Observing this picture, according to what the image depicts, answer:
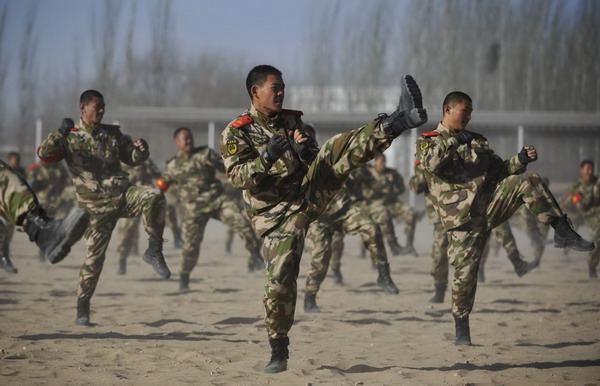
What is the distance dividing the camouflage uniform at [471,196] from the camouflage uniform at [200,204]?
15.1 feet

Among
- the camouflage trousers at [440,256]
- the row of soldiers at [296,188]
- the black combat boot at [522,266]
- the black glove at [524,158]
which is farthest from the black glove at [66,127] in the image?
the black combat boot at [522,266]

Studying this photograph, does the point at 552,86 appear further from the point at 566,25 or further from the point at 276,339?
the point at 276,339

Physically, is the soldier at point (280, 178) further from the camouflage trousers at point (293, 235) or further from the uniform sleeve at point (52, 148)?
the uniform sleeve at point (52, 148)

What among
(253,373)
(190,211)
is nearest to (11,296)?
(190,211)

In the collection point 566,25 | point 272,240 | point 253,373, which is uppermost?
point 566,25

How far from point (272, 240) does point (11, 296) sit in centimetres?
605

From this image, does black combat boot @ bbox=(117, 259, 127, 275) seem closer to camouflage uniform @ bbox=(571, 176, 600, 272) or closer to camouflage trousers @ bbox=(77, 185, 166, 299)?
camouflage trousers @ bbox=(77, 185, 166, 299)

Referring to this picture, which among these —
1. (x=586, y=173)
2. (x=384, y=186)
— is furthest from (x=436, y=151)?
(x=384, y=186)

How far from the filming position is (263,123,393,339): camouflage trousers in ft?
19.9

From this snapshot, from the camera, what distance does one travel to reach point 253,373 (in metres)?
6.45

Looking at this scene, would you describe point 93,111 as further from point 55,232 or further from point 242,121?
point 242,121

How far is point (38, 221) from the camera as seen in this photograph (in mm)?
6188

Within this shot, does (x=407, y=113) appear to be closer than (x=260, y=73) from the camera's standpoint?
Yes

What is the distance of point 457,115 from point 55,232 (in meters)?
3.68
